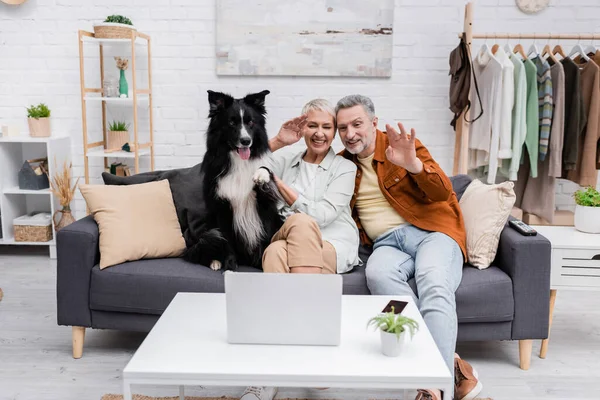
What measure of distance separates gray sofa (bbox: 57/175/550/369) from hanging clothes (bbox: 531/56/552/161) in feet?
4.48

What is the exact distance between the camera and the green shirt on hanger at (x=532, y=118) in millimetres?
3521

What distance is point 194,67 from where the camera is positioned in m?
4.03

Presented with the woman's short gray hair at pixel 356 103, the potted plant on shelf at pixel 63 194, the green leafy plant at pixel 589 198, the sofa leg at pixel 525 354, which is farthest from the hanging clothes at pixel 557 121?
the potted plant on shelf at pixel 63 194

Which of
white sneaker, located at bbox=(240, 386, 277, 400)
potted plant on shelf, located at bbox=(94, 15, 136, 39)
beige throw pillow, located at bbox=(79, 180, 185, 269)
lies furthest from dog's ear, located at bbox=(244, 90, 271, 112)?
potted plant on shelf, located at bbox=(94, 15, 136, 39)

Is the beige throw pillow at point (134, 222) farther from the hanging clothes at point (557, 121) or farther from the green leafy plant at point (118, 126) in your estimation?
the hanging clothes at point (557, 121)

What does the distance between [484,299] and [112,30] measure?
2817 millimetres

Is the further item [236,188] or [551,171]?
[551,171]

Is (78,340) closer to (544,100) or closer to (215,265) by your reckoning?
(215,265)

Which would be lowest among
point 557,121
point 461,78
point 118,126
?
point 118,126

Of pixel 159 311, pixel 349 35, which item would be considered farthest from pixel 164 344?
pixel 349 35

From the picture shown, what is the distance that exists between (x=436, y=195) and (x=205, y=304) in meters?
1.07

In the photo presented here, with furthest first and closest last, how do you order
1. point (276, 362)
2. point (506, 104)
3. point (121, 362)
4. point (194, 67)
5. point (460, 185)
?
point (194, 67), point (506, 104), point (460, 185), point (121, 362), point (276, 362)

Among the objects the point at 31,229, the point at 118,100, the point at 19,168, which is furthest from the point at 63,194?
the point at 118,100

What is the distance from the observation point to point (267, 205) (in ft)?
7.90
